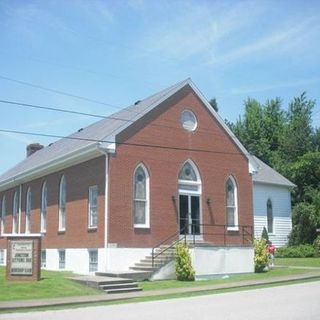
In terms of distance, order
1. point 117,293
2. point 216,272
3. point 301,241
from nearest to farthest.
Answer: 1. point 117,293
2. point 216,272
3. point 301,241

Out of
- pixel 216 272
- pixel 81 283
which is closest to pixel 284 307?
pixel 81 283

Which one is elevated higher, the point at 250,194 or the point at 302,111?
the point at 302,111

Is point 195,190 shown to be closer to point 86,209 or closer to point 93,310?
point 86,209

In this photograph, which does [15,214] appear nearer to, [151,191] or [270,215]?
[151,191]

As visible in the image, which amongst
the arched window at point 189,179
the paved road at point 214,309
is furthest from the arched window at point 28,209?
the paved road at point 214,309

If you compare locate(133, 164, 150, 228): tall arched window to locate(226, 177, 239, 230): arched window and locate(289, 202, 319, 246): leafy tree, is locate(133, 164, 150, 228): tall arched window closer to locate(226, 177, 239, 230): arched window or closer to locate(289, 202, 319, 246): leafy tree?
locate(226, 177, 239, 230): arched window

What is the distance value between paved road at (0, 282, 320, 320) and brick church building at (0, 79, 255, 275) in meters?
8.03

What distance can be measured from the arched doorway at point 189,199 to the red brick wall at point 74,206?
4582 mm

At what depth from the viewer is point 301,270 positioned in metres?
27.6

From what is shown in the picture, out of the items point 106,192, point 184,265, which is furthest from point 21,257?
point 184,265

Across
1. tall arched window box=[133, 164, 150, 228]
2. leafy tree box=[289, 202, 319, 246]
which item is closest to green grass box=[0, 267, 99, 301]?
tall arched window box=[133, 164, 150, 228]

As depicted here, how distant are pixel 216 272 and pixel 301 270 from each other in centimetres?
445

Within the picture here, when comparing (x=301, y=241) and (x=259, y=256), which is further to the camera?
(x=301, y=241)

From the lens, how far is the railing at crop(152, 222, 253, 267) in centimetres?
2809
